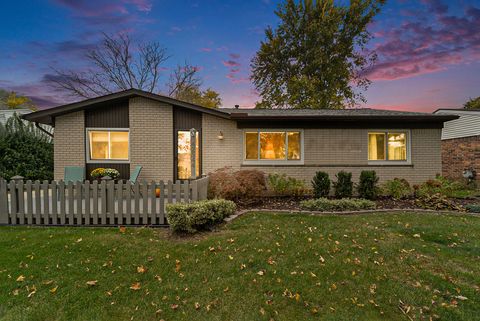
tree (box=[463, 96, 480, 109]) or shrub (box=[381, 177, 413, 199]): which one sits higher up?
tree (box=[463, 96, 480, 109])

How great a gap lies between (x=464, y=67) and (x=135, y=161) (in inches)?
765

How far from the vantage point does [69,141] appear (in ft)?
29.5

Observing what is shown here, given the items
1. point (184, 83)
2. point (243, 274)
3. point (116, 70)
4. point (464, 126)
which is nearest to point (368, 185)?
point (243, 274)

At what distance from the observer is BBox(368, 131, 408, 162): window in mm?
9461

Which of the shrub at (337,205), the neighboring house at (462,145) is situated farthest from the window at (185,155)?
the neighboring house at (462,145)

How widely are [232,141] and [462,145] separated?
44.3 ft

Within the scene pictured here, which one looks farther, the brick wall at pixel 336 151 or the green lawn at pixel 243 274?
the brick wall at pixel 336 151

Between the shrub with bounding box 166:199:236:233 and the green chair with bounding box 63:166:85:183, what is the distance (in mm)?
6018

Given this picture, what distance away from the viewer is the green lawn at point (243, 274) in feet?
8.29

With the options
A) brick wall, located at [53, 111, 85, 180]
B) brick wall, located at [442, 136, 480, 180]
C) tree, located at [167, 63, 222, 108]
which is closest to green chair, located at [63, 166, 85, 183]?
brick wall, located at [53, 111, 85, 180]

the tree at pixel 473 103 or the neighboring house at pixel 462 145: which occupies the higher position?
the tree at pixel 473 103

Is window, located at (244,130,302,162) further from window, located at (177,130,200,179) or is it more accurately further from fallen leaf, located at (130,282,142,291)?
fallen leaf, located at (130,282,142,291)

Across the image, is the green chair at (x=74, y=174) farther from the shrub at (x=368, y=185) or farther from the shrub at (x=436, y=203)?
the shrub at (x=436, y=203)

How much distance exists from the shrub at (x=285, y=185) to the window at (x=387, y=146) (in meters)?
3.36
